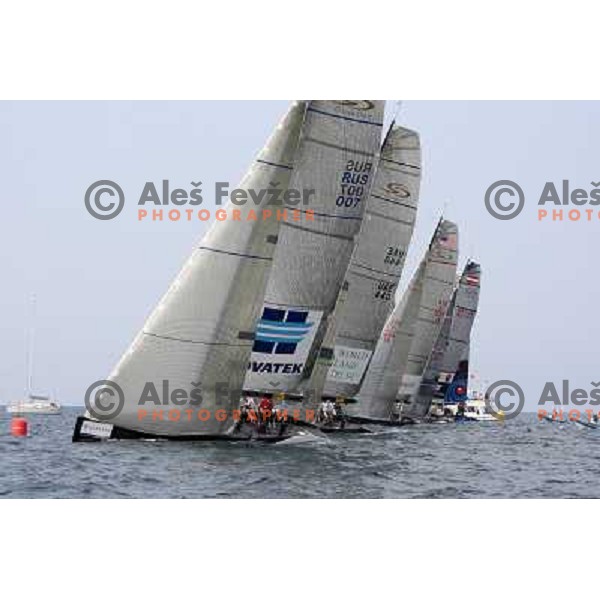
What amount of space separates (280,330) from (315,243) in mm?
1776

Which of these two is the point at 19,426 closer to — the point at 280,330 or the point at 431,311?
the point at 280,330

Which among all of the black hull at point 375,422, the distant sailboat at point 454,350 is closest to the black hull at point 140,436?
the black hull at point 375,422

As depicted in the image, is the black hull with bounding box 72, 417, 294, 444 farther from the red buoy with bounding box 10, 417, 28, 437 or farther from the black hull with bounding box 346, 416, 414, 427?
the black hull with bounding box 346, 416, 414, 427

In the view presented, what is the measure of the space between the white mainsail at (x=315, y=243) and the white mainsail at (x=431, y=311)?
43.8 ft

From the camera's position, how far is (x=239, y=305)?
74.6 feet

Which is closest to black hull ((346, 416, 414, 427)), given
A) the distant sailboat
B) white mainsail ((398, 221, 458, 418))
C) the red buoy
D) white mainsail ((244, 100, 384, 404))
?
white mainsail ((398, 221, 458, 418))

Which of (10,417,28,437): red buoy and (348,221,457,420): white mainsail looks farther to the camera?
(348,221,457,420): white mainsail

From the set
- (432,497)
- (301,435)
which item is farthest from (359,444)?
(432,497)

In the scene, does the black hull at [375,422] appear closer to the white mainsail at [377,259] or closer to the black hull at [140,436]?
the white mainsail at [377,259]

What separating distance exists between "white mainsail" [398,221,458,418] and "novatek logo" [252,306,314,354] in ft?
45.3

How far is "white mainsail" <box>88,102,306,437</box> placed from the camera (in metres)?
21.5

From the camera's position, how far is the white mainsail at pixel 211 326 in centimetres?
2147
